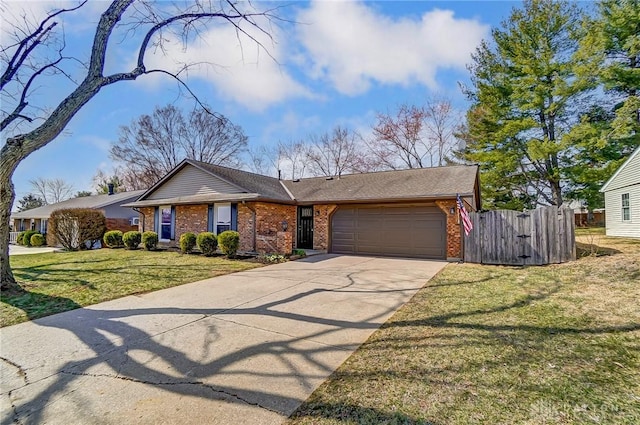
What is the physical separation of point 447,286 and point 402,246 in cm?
531

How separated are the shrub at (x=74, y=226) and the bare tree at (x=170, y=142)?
13105 millimetres

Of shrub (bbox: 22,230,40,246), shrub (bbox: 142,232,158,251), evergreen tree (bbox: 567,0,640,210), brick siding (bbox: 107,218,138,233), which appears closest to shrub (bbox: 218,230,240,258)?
shrub (bbox: 142,232,158,251)

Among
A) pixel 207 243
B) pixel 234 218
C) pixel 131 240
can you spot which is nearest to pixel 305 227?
pixel 234 218

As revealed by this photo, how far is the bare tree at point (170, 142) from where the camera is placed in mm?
27672

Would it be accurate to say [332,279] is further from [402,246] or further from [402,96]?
[402,96]

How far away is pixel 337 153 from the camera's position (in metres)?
28.8

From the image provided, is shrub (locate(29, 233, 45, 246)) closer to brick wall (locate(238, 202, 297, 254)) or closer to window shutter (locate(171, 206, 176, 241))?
window shutter (locate(171, 206, 176, 241))

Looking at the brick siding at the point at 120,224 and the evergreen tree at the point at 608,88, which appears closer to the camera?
the evergreen tree at the point at 608,88

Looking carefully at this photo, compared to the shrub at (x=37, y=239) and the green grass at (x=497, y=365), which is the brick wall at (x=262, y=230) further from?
the shrub at (x=37, y=239)

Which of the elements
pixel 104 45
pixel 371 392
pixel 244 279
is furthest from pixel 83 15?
pixel 371 392

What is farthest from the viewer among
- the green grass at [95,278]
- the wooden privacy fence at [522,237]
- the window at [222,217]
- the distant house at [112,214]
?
the distant house at [112,214]

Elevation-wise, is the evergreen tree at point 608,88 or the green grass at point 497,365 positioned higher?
the evergreen tree at point 608,88

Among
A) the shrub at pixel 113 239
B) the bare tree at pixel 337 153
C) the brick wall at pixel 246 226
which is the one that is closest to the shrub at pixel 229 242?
the brick wall at pixel 246 226

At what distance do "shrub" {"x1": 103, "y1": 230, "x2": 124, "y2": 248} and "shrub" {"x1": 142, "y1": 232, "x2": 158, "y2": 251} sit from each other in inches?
88.7
